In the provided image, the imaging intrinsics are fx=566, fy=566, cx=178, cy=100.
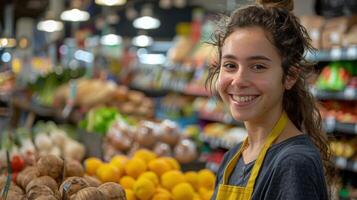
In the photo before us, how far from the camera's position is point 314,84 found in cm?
555

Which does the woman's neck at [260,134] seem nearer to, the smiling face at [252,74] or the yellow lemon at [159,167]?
the smiling face at [252,74]

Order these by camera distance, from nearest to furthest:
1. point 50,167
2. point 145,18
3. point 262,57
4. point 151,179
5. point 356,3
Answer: point 262,57
point 50,167
point 151,179
point 356,3
point 145,18

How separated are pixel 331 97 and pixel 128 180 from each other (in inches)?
122

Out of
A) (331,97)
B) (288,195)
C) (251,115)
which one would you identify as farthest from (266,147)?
(331,97)

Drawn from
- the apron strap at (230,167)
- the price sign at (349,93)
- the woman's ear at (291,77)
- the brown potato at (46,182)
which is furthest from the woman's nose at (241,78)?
the price sign at (349,93)

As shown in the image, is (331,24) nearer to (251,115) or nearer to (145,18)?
(251,115)

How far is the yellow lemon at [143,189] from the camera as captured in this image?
8.79 ft

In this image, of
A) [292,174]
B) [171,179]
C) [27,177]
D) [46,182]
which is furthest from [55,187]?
[171,179]

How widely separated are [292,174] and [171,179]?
1.37m

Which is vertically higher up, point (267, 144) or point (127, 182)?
point (267, 144)

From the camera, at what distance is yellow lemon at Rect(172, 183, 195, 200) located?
2795mm

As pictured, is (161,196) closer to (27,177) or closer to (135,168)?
(135,168)

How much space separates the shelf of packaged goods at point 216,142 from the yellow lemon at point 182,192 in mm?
4191

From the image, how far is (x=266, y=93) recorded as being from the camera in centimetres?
179
